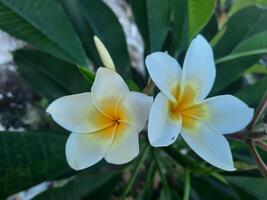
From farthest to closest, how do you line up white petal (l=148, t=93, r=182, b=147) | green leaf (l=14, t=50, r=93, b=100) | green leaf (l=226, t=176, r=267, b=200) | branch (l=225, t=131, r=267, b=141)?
1. green leaf (l=14, t=50, r=93, b=100)
2. green leaf (l=226, t=176, r=267, b=200)
3. branch (l=225, t=131, r=267, b=141)
4. white petal (l=148, t=93, r=182, b=147)

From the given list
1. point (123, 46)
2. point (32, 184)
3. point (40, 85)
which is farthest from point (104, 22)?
point (32, 184)

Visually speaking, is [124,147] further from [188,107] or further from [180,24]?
[180,24]

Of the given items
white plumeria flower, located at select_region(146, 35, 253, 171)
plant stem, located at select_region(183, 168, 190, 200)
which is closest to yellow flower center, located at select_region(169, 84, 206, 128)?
white plumeria flower, located at select_region(146, 35, 253, 171)

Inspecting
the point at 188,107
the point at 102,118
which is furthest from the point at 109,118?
the point at 188,107

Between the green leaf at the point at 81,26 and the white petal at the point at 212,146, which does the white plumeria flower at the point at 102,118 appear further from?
the green leaf at the point at 81,26

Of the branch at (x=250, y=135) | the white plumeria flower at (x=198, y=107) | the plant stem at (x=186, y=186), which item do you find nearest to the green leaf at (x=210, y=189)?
the plant stem at (x=186, y=186)

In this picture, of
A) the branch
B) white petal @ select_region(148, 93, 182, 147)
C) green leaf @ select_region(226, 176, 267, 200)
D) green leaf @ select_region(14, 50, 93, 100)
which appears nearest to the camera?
white petal @ select_region(148, 93, 182, 147)

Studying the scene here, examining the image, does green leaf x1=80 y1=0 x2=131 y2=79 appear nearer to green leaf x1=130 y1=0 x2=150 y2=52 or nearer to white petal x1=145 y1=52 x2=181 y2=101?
green leaf x1=130 y1=0 x2=150 y2=52
